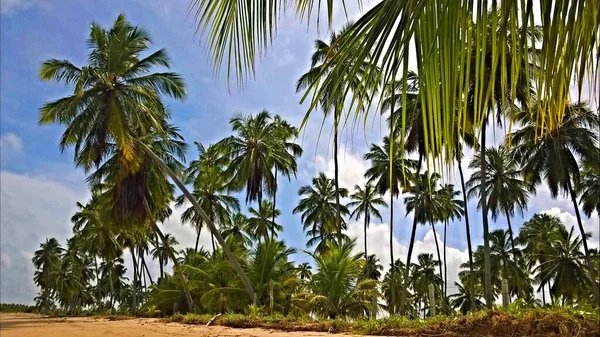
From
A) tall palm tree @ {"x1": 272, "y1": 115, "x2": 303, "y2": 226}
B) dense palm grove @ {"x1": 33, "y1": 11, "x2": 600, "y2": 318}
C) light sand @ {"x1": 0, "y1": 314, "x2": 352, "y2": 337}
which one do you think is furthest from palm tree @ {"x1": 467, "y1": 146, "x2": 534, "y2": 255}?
light sand @ {"x1": 0, "y1": 314, "x2": 352, "y2": 337}

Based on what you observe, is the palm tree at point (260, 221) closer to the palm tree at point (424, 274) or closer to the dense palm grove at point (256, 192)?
the dense palm grove at point (256, 192)

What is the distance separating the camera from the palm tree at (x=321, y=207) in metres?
36.2

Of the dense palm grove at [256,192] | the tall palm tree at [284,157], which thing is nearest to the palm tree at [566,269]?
the dense palm grove at [256,192]

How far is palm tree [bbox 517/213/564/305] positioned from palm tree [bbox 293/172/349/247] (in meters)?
14.1

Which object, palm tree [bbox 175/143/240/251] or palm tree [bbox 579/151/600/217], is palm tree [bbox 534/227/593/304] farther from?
palm tree [bbox 175/143/240/251]

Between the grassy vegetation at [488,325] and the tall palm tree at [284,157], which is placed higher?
the tall palm tree at [284,157]

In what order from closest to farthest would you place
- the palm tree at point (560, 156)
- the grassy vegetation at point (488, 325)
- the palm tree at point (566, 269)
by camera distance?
the grassy vegetation at point (488, 325) → the palm tree at point (560, 156) → the palm tree at point (566, 269)

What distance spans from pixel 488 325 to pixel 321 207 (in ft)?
90.6

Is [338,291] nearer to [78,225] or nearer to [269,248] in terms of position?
[269,248]

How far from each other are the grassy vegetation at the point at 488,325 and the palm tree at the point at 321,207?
2366 centimetres

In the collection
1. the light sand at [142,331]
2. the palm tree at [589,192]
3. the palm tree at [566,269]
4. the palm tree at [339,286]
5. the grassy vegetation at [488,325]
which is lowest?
the light sand at [142,331]

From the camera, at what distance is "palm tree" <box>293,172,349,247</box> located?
119 feet

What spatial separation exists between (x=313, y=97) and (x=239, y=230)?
1450 inches

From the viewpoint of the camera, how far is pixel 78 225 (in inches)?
1610
